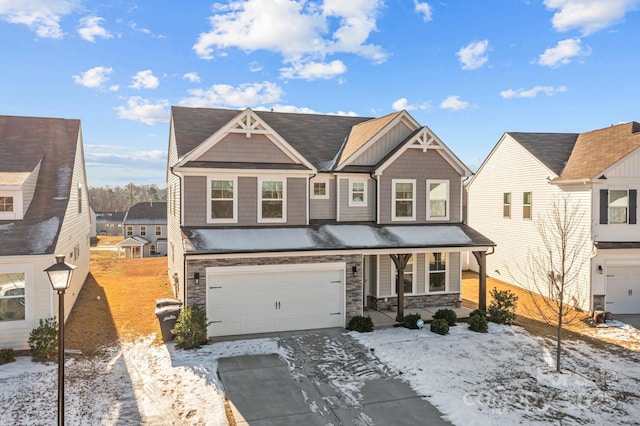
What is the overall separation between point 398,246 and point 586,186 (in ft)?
29.3

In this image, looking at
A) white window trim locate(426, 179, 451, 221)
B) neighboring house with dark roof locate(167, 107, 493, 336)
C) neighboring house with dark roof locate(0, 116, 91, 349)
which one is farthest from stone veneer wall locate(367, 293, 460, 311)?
neighboring house with dark roof locate(0, 116, 91, 349)

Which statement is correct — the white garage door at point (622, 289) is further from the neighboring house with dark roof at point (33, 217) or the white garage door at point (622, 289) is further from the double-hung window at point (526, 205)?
the neighboring house with dark roof at point (33, 217)

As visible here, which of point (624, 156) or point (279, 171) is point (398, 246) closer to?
point (279, 171)

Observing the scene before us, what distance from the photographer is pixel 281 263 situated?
46.9ft

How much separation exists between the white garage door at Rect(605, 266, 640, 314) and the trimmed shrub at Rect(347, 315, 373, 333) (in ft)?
35.1

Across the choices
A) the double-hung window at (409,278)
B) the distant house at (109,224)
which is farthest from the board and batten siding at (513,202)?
the distant house at (109,224)

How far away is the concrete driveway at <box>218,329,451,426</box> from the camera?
877 cm

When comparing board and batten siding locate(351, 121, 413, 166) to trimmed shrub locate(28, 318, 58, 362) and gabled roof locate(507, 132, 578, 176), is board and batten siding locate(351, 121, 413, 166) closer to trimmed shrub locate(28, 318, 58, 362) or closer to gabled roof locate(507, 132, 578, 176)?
gabled roof locate(507, 132, 578, 176)

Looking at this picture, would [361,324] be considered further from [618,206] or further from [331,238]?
[618,206]

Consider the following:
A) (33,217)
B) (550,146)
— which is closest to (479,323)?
(550,146)

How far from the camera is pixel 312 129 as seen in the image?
20.4m

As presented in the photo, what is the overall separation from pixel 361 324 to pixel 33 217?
11.5 metres

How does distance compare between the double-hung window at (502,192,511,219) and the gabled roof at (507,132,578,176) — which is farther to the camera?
the double-hung window at (502,192,511,219)

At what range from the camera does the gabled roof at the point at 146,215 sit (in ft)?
196
